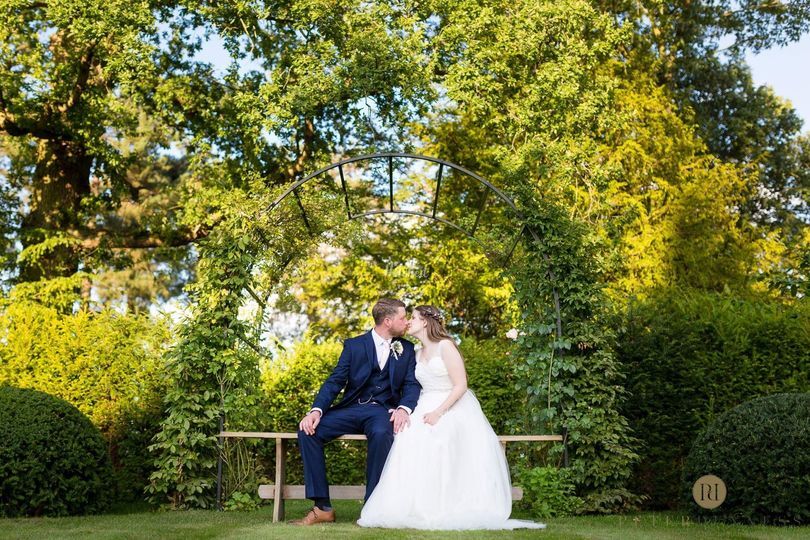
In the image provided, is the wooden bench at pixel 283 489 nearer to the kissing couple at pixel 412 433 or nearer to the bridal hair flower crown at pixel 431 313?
the kissing couple at pixel 412 433

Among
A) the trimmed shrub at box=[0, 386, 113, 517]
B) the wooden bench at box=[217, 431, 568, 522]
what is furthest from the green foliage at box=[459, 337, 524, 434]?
the trimmed shrub at box=[0, 386, 113, 517]

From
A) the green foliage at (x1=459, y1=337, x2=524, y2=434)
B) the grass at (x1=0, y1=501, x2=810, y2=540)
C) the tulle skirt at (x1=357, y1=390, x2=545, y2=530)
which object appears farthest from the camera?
the green foliage at (x1=459, y1=337, x2=524, y2=434)

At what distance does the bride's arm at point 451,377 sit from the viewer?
21.0ft

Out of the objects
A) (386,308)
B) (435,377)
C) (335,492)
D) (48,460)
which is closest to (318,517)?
(335,492)

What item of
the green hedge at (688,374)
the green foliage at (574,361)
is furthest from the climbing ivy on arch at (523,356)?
the green hedge at (688,374)

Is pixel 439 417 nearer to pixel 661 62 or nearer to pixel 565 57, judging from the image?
pixel 565 57

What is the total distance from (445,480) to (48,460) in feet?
9.96

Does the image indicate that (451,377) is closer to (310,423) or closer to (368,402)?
(368,402)

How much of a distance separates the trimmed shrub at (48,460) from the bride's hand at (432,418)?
2671 mm

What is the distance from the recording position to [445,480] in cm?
610

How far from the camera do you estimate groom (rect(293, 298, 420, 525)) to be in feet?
21.1

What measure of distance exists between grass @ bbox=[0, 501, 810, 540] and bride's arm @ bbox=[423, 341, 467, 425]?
95 cm

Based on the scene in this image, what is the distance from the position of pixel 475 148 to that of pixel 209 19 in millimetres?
5572

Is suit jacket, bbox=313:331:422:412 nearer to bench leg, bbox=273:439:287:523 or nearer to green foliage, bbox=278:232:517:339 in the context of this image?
bench leg, bbox=273:439:287:523
